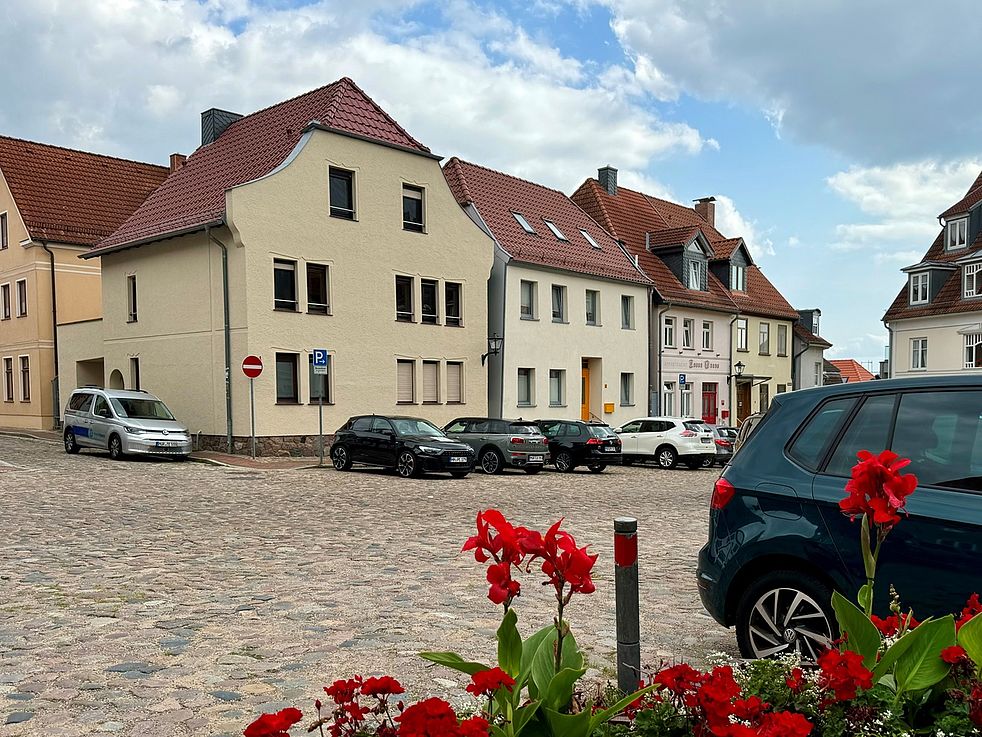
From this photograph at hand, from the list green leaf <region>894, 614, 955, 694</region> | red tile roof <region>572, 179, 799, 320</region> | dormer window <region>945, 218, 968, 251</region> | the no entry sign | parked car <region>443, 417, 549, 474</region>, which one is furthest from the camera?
dormer window <region>945, 218, 968, 251</region>

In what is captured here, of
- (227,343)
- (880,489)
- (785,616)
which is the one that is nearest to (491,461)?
(227,343)

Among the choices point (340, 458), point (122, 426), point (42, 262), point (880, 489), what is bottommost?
point (340, 458)

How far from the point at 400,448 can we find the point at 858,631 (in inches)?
723

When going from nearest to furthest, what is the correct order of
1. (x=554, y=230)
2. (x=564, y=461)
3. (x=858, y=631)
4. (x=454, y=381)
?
1. (x=858, y=631)
2. (x=564, y=461)
3. (x=454, y=381)
4. (x=554, y=230)

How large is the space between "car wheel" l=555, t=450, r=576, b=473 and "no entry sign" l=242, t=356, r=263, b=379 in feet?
27.9

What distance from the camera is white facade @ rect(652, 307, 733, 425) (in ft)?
130

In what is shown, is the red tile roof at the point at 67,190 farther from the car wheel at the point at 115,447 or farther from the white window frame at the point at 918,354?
the white window frame at the point at 918,354

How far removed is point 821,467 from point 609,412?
101 ft

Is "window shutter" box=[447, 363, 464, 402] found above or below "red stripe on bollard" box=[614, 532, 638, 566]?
above

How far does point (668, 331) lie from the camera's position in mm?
40062

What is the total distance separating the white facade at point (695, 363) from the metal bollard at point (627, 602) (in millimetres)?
35106

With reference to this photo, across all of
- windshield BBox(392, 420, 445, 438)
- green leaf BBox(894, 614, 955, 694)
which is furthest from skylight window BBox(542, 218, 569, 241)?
green leaf BBox(894, 614, 955, 694)

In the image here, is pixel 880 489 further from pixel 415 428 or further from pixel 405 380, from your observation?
pixel 405 380

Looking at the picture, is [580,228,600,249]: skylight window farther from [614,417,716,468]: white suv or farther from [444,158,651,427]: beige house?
[614,417,716,468]: white suv
